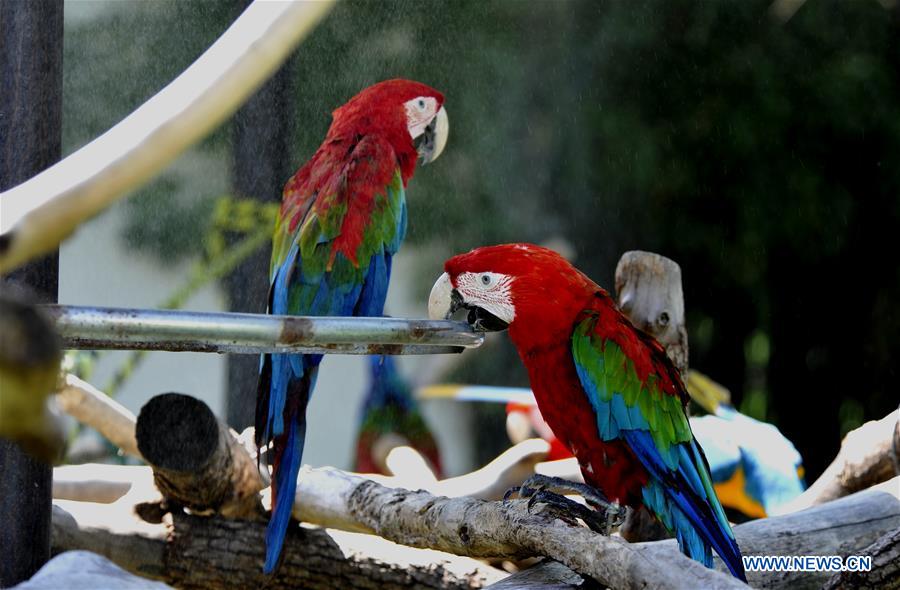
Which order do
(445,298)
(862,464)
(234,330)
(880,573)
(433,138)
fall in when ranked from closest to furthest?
(234,330), (880,573), (445,298), (433,138), (862,464)

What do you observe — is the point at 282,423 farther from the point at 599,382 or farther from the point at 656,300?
the point at 656,300

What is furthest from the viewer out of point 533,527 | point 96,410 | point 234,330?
point 96,410

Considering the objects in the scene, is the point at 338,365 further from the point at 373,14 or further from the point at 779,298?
the point at 779,298

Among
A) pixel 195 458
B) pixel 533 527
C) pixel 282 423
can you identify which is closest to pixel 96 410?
pixel 195 458

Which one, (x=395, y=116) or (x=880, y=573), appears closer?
(x=880, y=573)

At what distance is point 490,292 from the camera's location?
1.56 meters

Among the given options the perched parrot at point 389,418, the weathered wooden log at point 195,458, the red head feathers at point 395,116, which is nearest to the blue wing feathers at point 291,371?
the weathered wooden log at point 195,458

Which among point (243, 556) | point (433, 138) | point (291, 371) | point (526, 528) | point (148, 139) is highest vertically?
point (433, 138)

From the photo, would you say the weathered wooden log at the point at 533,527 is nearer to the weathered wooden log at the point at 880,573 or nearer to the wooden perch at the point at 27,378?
the weathered wooden log at the point at 880,573

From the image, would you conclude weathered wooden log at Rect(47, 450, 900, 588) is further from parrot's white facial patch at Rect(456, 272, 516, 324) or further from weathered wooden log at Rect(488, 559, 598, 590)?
parrot's white facial patch at Rect(456, 272, 516, 324)

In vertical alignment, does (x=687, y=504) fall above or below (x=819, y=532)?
above

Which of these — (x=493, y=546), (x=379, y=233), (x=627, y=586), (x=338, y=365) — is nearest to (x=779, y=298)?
(x=338, y=365)

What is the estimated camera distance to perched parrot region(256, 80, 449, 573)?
182 centimetres

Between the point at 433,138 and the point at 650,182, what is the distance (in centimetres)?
214
